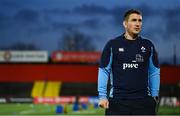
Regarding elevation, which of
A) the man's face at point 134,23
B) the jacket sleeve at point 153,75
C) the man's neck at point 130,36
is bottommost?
the jacket sleeve at point 153,75

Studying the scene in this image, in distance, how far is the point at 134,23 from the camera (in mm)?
5016

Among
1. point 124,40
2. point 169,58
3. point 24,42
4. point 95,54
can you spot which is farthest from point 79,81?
point 124,40

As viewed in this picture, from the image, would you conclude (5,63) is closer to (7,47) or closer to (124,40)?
(7,47)

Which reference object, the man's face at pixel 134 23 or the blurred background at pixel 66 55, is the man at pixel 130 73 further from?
the blurred background at pixel 66 55

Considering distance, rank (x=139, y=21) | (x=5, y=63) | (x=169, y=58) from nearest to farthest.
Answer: (x=139, y=21) → (x=169, y=58) → (x=5, y=63)

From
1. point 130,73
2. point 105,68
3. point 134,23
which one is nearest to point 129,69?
point 130,73

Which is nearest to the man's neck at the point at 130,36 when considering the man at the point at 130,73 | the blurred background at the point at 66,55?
the man at the point at 130,73

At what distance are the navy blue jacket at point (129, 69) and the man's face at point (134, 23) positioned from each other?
136 mm

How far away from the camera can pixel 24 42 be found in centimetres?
3120

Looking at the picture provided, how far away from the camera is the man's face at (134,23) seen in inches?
197

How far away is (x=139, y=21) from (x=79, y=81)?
30.0 m

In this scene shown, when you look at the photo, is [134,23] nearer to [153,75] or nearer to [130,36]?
[130,36]

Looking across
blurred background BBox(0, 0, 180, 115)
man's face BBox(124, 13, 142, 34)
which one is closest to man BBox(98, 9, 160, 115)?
man's face BBox(124, 13, 142, 34)

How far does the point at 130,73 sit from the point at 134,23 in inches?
18.7
